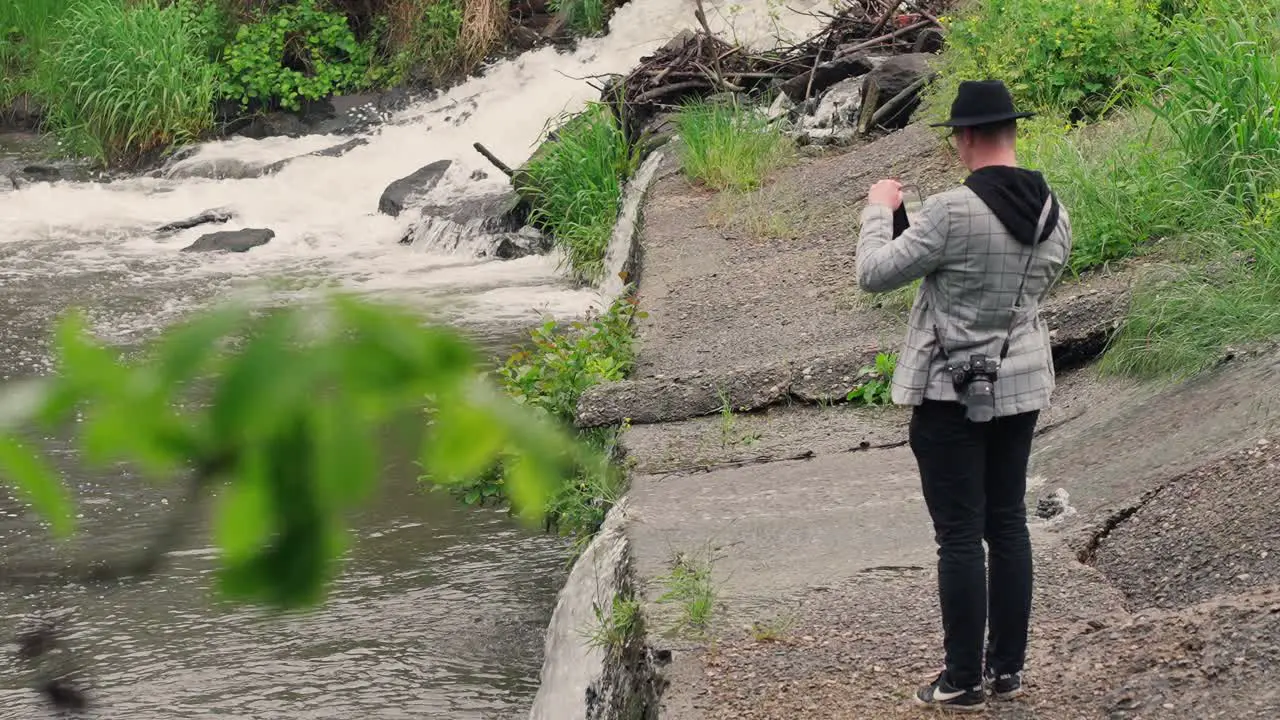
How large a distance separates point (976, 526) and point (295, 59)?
53.7 ft

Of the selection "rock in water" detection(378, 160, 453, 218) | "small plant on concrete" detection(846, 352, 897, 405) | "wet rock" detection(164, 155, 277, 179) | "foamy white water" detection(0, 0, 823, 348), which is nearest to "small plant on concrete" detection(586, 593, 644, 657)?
"small plant on concrete" detection(846, 352, 897, 405)

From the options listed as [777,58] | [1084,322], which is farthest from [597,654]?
[777,58]

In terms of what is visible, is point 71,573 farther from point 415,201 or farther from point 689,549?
point 415,201

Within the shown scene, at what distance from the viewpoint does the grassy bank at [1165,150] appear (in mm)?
5969

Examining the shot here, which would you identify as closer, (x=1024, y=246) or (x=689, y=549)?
(x=1024, y=246)

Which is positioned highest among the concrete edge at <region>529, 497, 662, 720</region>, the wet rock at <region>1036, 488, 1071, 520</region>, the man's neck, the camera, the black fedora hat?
the black fedora hat

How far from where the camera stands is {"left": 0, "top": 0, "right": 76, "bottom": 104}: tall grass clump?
1916 cm

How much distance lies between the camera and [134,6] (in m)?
19.0

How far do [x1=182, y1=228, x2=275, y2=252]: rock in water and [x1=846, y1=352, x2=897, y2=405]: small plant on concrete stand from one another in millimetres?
8867

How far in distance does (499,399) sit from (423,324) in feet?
0.21

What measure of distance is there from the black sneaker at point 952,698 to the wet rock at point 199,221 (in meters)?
12.4

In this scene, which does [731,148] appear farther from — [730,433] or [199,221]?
[199,221]

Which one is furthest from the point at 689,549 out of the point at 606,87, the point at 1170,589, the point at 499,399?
the point at 606,87

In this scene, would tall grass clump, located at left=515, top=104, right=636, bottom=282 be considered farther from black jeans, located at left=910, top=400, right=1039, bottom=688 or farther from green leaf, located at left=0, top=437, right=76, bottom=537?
green leaf, located at left=0, top=437, right=76, bottom=537
